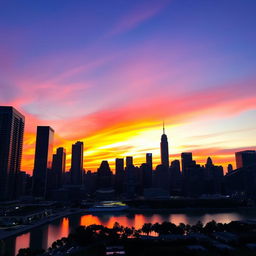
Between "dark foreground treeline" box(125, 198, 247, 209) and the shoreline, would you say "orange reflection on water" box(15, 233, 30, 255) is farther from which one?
"dark foreground treeline" box(125, 198, 247, 209)

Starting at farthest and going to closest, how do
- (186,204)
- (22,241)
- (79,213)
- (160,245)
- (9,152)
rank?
(186,204) < (9,152) < (79,213) < (22,241) < (160,245)

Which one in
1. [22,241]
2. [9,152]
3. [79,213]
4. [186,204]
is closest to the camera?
[22,241]

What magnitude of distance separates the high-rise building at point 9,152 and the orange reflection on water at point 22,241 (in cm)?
8341

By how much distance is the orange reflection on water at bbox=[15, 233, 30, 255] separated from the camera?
59000mm

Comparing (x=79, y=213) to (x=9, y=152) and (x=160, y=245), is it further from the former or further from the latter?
(x=160, y=245)

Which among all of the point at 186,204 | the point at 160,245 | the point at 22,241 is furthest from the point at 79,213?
the point at 160,245

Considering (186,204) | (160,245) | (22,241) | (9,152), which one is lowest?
(22,241)

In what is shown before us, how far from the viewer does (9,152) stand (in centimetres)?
15625

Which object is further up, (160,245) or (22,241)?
(160,245)

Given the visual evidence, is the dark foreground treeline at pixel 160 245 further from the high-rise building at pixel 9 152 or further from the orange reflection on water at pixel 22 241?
the high-rise building at pixel 9 152

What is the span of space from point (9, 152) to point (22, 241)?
343ft

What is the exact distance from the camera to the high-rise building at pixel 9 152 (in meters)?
148

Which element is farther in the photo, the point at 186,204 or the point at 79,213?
the point at 186,204

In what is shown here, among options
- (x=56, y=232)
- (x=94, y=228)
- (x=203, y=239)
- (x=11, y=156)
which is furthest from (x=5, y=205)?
(x=203, y=239)
